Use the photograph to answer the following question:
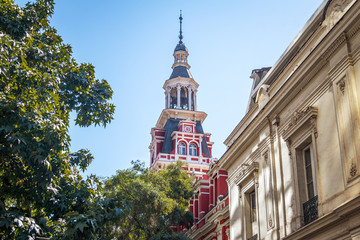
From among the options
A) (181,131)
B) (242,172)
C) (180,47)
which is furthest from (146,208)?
(180,47)

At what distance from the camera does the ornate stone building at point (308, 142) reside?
12141 mm

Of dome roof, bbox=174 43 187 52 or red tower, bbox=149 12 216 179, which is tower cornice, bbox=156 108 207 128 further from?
dome roof, bbox=174 43 187 52

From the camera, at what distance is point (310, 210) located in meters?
13.8

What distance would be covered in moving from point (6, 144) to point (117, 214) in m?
3.47

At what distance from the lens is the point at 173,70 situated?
60.3 metres

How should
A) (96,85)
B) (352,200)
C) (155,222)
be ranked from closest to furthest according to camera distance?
(352,200)
(96,85)
(155,222)

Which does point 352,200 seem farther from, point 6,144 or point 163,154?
point 163,154

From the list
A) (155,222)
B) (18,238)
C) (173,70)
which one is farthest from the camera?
(173,70)

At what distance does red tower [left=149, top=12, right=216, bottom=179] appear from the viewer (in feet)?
174

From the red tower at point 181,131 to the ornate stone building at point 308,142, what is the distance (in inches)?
1293

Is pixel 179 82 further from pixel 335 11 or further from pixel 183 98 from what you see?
pixel 335 11

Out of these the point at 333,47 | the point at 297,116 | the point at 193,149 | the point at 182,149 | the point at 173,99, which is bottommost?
the point at 297,116

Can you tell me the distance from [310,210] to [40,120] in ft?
25.1

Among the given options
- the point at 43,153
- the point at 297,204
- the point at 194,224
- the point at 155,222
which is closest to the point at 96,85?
the point at 43,153
